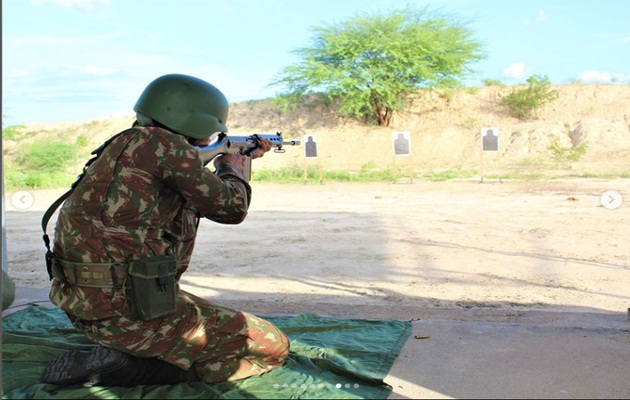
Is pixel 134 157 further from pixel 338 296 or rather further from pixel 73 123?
pixel 73 123

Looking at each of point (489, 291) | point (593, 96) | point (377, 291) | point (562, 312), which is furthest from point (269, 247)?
point (593, 96)

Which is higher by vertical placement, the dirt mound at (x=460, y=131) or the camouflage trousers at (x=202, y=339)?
the dirt mound at (x=460, y=131)

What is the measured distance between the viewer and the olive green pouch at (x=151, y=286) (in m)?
2.38

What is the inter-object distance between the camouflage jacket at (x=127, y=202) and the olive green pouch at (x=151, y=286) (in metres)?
0.07

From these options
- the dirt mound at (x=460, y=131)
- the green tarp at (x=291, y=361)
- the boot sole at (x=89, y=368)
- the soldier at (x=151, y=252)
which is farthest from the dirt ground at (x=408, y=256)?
the dirt mound at (x=460, y=131)

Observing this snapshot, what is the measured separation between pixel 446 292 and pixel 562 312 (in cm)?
128

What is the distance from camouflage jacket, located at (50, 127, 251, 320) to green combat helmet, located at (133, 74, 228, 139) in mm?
137

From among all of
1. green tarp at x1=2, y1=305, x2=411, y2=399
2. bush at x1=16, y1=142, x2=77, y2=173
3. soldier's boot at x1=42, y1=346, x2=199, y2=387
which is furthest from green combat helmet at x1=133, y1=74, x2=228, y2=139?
bush at x1=16, y1=142, x2=77, y2=173

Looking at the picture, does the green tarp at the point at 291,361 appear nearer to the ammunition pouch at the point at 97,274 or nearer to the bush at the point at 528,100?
the ammunition pouch at the point at 97,274

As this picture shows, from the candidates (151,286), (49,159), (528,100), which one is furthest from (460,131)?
(151,286)

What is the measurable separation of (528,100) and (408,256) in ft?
76.5

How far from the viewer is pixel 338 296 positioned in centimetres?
479

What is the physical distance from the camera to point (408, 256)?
661 cm

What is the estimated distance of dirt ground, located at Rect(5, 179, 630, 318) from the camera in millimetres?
4660
